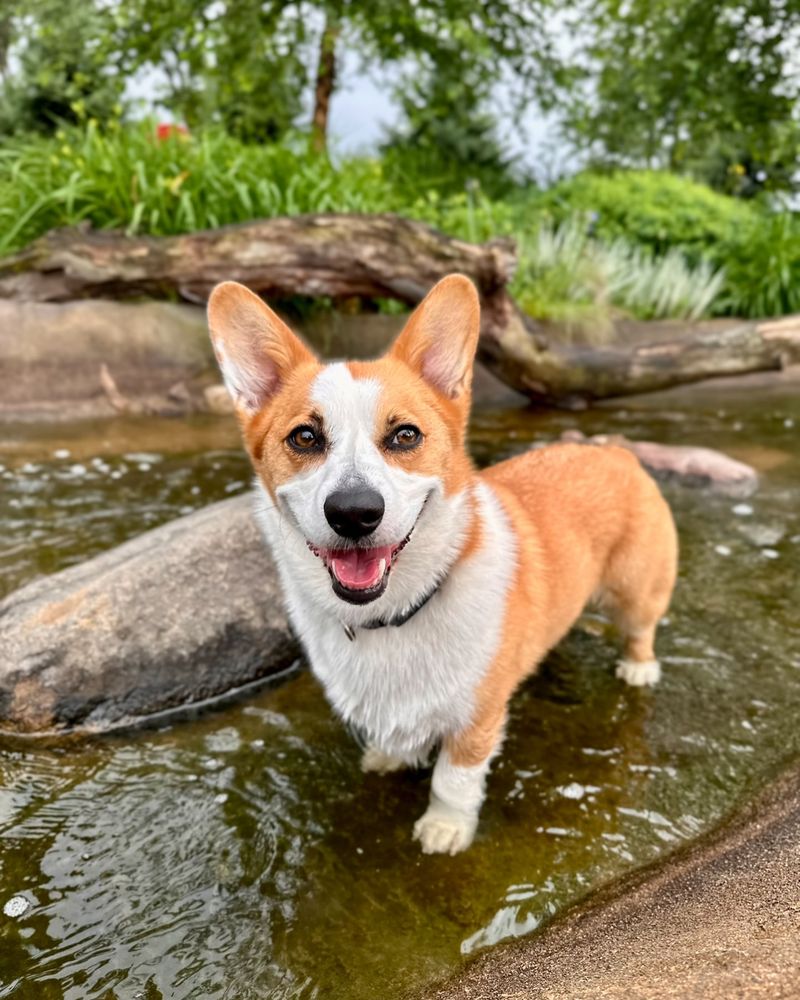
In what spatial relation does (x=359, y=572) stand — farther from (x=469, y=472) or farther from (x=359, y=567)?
(x=469, y=472)

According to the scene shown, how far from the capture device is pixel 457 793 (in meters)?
2.41

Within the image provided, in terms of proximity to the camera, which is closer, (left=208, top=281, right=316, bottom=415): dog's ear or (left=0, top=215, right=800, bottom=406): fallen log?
(left=208, top=281, right=316, bottom=415): dog's ear

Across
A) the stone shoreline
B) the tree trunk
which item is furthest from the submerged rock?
the tree trunk

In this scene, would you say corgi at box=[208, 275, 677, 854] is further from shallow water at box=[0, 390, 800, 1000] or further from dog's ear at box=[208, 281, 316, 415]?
shallow water at box=[0, 390, 800, 1000]

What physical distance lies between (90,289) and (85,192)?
1449 millimetres

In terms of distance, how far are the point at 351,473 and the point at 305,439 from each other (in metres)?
0.30

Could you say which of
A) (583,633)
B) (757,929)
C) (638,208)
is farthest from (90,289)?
(638,208)

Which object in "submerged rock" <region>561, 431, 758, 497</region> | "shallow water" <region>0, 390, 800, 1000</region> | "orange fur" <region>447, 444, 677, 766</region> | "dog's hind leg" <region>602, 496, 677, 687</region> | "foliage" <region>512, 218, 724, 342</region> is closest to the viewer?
"shallow water" <region>0, 390, 800, 1000</region>

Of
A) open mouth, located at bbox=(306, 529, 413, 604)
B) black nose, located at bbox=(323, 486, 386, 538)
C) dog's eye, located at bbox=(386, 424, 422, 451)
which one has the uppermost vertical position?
dog's eye, located at bbox=(386, 424, 422, 451)

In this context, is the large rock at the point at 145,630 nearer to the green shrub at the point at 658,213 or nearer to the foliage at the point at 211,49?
the foliage at the point at 211,49

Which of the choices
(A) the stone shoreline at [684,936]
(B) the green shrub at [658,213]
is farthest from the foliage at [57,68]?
(A) the stone shoreline at [684,936]

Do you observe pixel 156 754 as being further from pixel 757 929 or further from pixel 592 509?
pixel 757 929

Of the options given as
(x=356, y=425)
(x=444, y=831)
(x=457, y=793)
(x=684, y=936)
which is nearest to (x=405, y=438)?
(x=356, y=425)

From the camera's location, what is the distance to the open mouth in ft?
6.76
